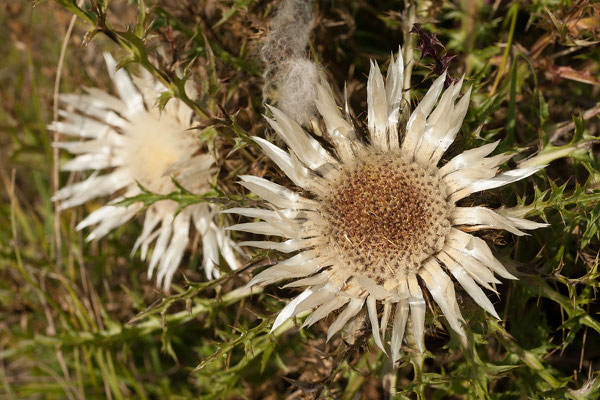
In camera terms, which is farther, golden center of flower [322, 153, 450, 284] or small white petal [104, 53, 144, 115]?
small white petal [104, 53, 144, 115]

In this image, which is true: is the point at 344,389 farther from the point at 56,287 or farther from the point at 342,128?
the point at 56,287

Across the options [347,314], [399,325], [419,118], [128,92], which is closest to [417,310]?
[399,325]

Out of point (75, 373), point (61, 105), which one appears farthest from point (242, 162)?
point (75, 373)

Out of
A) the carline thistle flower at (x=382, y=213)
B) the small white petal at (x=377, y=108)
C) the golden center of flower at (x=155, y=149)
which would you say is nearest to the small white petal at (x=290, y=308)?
the carline thistle flower at (x=382, y=213)

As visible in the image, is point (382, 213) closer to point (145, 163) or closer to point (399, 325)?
point (399, 325)

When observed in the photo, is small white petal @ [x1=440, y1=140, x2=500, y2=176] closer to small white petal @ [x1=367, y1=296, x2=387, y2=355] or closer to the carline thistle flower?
the carline thistle flower

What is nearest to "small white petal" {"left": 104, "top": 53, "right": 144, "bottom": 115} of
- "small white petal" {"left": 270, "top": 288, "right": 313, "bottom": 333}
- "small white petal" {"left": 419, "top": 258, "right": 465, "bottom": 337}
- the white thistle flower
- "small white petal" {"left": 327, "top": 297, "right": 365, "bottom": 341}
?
the white thistle flower
